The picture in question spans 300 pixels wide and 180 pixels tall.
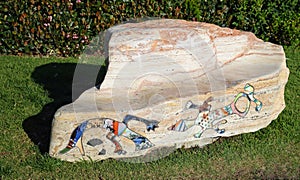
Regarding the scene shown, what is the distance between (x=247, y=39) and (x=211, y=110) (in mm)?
1046

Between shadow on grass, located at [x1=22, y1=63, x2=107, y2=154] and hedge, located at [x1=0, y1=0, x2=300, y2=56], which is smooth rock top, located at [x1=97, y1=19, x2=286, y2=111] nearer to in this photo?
shadow on grass, located at [x1=22, y1=63, x2=107, y2=154]

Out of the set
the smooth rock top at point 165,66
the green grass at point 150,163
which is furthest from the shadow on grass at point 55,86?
the smooth rock top at point 165,66

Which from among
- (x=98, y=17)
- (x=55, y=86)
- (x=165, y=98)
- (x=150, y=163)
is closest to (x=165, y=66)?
(x=165, y=98)

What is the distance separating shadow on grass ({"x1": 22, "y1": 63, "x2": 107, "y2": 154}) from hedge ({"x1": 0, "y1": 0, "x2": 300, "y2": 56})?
0.42m

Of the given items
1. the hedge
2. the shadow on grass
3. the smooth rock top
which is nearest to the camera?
the smooth rock top

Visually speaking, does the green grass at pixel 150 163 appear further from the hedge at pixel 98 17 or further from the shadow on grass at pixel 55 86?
the hedge at pixel 98 17

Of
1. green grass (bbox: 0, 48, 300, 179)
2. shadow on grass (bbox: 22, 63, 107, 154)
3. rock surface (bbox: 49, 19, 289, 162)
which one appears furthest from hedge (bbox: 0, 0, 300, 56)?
rock surface (bbox: 49, 19, 289, 162)

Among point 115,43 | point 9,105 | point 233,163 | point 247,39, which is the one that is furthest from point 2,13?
point 233,163

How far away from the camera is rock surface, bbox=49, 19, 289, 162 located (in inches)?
167

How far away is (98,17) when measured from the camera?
6906 mm

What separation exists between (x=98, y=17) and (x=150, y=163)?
302 cm

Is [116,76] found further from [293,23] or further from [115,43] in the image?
[293,23]

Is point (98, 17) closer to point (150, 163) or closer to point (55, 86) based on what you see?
point (55, 86)

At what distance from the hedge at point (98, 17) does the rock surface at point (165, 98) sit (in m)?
2.04
